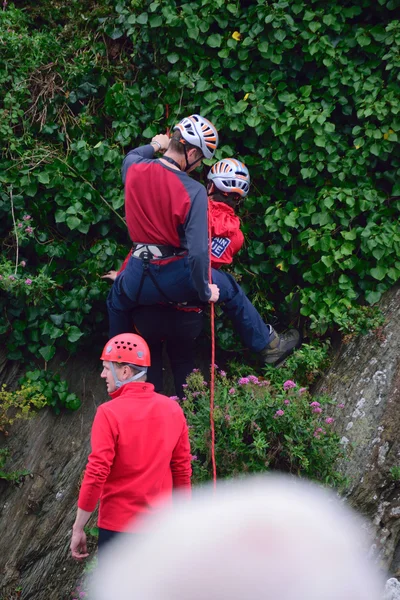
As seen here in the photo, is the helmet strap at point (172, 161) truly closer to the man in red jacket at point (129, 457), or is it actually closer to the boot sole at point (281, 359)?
the man in red jacket at point (129, 457)

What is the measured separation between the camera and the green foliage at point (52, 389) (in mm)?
6180

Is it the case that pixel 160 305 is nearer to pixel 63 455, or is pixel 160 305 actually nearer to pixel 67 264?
pixel 67 264

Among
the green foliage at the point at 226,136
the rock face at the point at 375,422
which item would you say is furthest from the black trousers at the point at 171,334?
the rock face at the point at 375,422

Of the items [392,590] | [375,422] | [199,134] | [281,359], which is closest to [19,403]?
[281,359]

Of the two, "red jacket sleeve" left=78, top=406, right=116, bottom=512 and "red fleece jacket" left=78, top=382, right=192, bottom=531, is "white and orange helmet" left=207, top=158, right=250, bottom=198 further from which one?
"red jacket sleeve" left=78, top=406, right=116, bottom=512

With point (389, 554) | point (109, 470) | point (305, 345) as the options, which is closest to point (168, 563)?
point (109, 470)

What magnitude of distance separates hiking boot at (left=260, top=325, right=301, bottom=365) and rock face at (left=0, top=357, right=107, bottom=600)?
4.76 ft

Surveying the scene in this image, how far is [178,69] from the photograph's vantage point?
20.6ft

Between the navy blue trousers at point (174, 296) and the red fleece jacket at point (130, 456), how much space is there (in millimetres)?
1210

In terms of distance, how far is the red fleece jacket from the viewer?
397 centimetres

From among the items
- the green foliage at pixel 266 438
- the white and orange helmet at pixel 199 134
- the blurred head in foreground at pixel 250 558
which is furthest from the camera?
the white and orange helmet at pixel 199 134

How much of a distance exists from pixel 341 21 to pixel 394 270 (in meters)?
2.09

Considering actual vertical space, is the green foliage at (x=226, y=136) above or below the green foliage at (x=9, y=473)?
above

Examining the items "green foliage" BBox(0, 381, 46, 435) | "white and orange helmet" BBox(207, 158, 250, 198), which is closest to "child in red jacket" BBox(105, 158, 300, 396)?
"white and orange helmet" BBox(207, 158, 250, 198)
